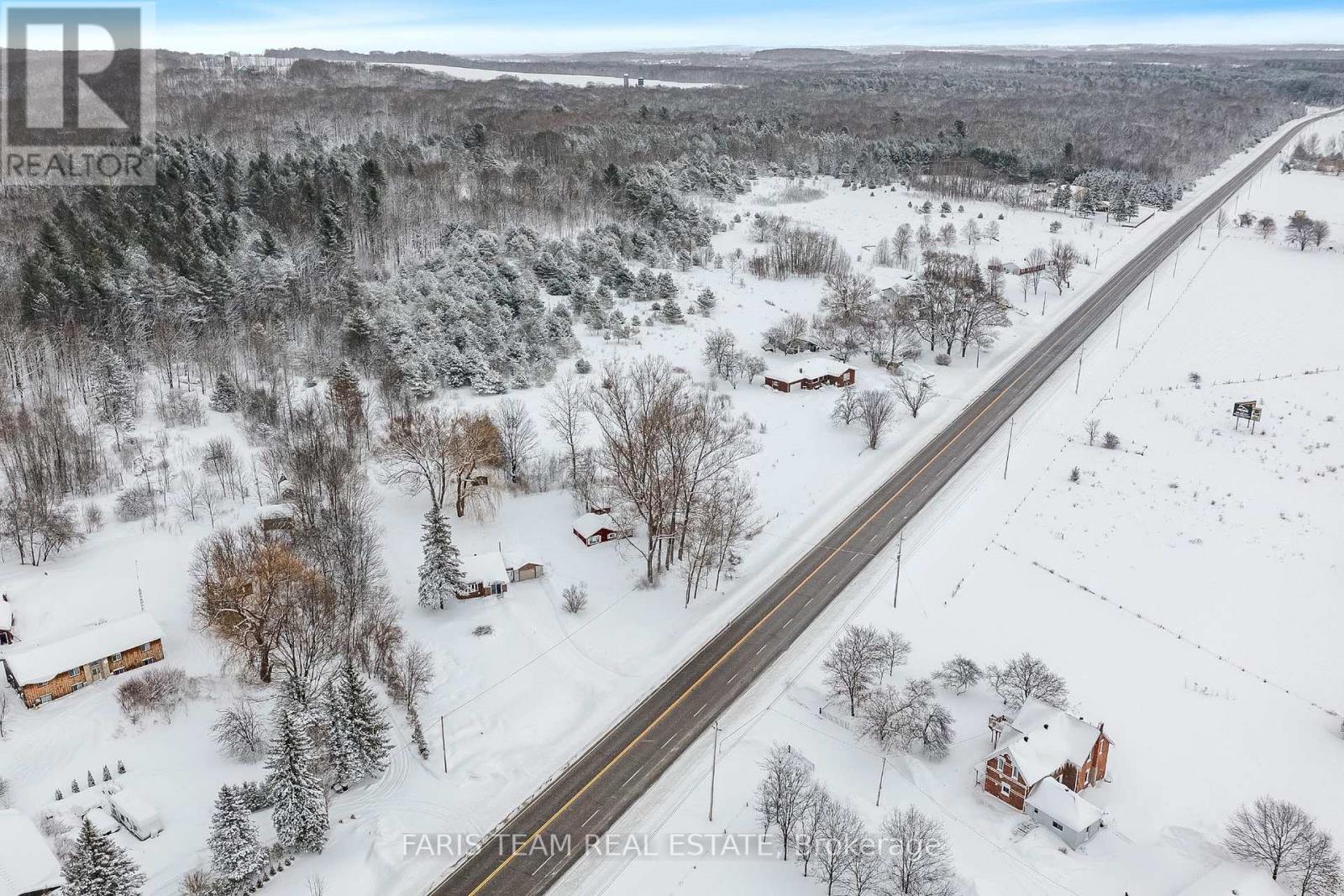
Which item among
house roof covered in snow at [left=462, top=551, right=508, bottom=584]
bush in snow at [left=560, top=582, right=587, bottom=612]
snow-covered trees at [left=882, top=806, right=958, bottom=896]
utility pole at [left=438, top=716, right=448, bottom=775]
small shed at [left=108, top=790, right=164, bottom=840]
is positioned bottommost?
small shed at [left=108, top=790, right=164, bottom=840]

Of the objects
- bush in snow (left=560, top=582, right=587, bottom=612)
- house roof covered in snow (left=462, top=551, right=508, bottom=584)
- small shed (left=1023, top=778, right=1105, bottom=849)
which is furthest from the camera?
house roof covered in snow (left=462, top=551, right=508, bottom=584)

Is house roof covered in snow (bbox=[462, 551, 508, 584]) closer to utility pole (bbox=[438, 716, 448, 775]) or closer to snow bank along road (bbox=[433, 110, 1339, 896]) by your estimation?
utility pole (bbox=[438, 716, 448, 775])

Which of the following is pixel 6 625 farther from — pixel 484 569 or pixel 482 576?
pixel 484 569

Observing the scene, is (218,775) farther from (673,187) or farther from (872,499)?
(673,187)

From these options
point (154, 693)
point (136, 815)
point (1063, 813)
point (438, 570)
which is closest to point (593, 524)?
point (438, 570)

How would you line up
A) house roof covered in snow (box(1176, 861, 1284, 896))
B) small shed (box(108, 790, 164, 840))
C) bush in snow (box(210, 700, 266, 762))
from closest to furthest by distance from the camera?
house roof covered in snow (box(1176, 861, 1284, 896)) → small shed (box(108, 790, 164, 840)) → bush in snow (box(210, 700, 266, 762))

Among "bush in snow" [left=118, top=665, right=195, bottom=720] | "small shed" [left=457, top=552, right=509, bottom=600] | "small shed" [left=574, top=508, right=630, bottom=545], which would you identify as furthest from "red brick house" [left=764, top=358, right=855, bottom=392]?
"bush in snow" [left=118, top=665, right=195, bottom=720]

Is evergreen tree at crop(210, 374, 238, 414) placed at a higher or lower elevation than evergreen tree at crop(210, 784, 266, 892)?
higher
